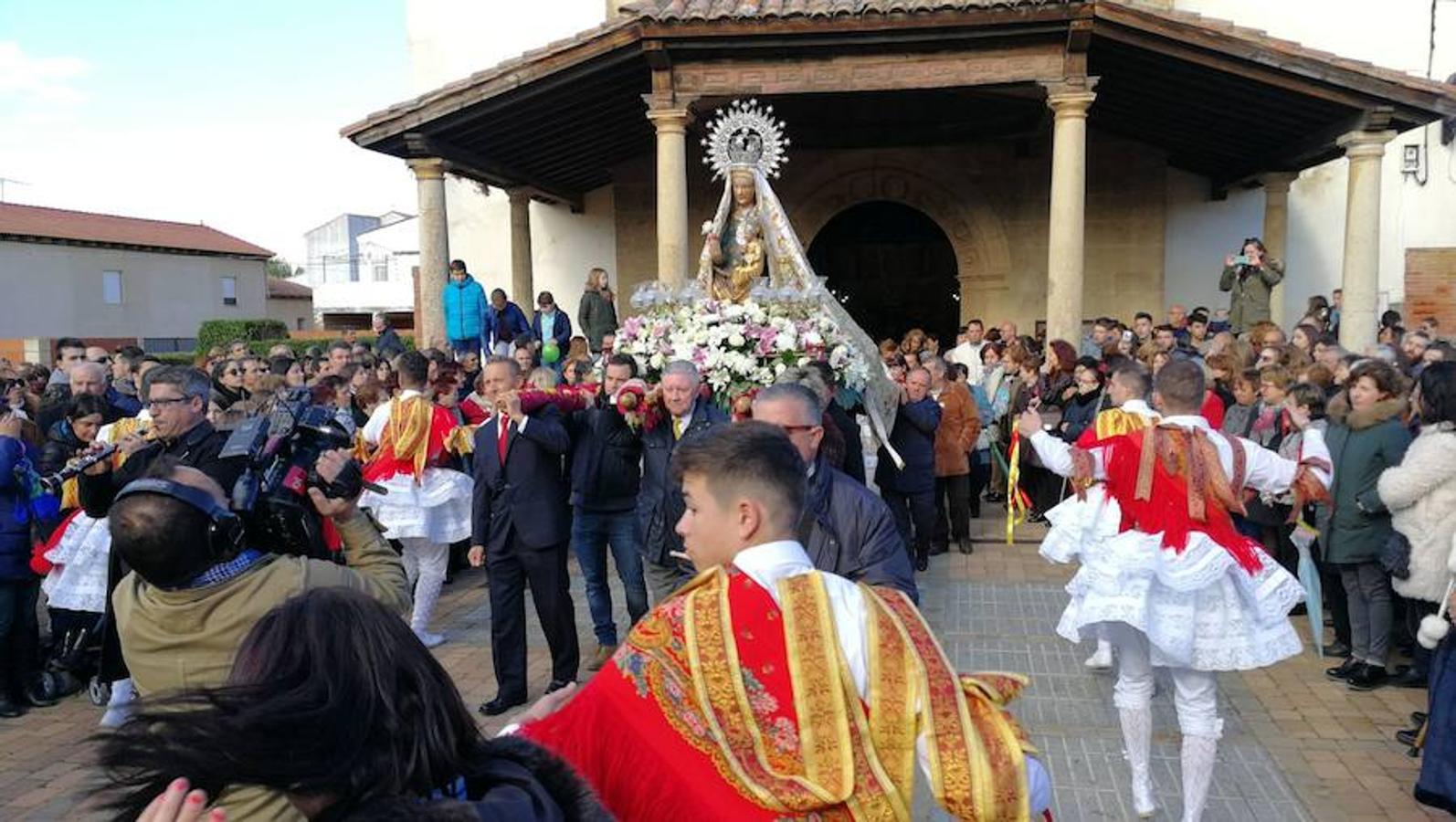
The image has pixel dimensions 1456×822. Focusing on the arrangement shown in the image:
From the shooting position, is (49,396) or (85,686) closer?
(85,686)

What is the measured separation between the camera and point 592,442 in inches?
248

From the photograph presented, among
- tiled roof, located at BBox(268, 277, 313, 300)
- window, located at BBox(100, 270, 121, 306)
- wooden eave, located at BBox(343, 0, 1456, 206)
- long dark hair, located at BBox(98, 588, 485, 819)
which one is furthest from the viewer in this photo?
tiled roof, located at BBox(268, 277, 313, 300)

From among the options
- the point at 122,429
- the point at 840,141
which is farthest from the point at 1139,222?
the point at 122,429

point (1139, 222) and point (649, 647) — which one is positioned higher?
point (1139, 222)

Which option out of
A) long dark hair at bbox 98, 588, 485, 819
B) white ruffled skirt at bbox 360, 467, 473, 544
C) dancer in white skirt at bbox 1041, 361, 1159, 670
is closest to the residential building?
white ruffled skirt at bbox 360, 467, 473, 544

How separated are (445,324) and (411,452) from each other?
592 centimetres

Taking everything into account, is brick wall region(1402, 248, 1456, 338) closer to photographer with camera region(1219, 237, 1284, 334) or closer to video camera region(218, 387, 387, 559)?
photographer with camera region(1219, 237, 1284, 334)

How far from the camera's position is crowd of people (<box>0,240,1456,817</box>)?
58.4 inches

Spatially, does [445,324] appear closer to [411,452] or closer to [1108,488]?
[411,452]

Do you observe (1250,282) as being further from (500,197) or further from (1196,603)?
(500,197)

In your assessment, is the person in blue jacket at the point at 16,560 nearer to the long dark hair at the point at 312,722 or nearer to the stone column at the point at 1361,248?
the long dark hair at the point at 312,722

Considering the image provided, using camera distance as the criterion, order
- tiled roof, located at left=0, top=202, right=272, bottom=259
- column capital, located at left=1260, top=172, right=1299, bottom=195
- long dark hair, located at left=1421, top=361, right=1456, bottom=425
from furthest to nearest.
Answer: tiled roof, located at left=0, top=202, right=272, bottom=259, column capital, located at left=1260, top=172, right=1299, bottom=195, long dark hair, located at left=1421, top=361, right=1456, bottom=425

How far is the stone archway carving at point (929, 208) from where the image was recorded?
1622cm

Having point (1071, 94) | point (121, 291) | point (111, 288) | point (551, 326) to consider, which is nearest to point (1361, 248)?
point (1071, 94)
